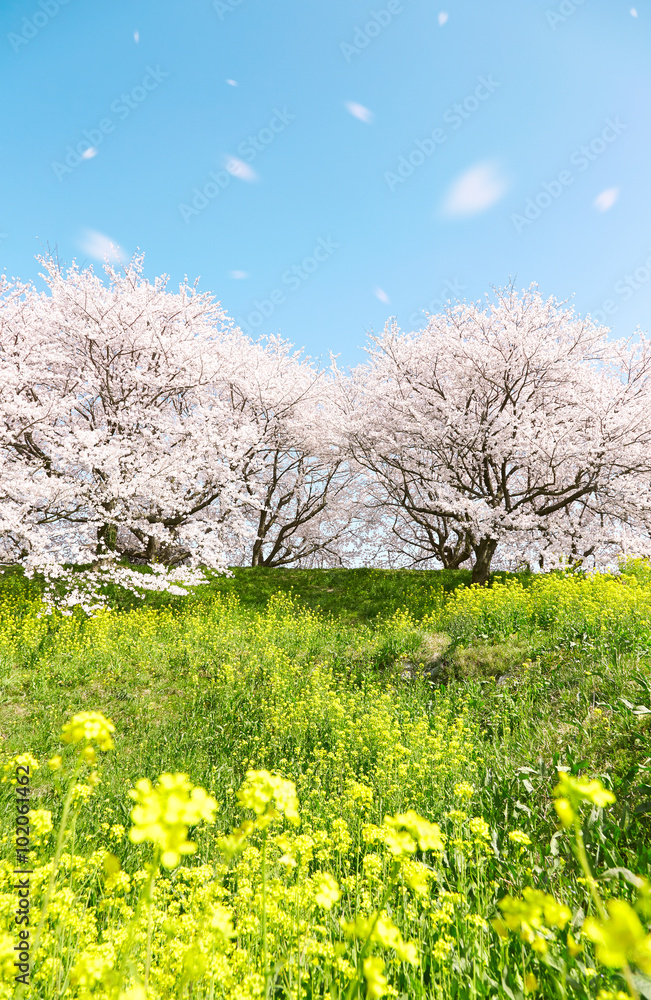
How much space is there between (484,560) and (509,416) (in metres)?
4.27

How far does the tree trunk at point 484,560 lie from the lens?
13672 millimetres

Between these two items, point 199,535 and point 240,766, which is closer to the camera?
point 240,766

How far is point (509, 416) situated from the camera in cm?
1273

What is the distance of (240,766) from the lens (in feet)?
17.7

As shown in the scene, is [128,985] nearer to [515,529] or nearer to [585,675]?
[585,675]

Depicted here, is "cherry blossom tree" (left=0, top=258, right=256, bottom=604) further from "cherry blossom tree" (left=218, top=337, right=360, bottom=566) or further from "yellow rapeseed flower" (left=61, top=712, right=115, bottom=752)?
"yellow rapeseed flower" (left=61, top=712, right=115, bottom=752)

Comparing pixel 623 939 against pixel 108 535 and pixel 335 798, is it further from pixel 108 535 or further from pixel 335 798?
pixel 108 535

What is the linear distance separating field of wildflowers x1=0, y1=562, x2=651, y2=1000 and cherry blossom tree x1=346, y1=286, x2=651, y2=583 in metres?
3.55

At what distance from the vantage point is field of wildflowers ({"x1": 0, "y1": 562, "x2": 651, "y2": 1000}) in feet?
5.24

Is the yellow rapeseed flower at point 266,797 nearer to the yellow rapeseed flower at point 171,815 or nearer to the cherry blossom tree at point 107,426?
the yellow rapeseed flower at point 171,815

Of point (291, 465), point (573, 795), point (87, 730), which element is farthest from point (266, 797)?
point (291, 465)

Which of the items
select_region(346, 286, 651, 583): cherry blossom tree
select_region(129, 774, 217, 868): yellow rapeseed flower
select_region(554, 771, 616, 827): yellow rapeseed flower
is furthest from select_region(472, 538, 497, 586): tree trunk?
select_region(129, 774, 217, 868): yellow rapeseed flower

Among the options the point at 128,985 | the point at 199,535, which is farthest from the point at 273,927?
the point at 199,535

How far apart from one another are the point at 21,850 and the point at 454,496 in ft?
39.5
